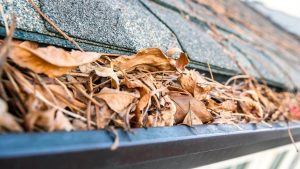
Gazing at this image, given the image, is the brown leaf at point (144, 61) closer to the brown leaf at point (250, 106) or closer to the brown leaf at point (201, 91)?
the brown leaf at point (201, 91)

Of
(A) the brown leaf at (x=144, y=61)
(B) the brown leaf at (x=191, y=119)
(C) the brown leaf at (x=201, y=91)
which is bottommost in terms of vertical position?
(B) the brown leaf at (x=191, y=119)

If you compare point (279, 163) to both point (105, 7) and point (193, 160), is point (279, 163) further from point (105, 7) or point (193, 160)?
point (105, 7)

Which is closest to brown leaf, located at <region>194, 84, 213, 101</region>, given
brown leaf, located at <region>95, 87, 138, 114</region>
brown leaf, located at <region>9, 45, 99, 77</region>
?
brown leaf, located at <region>95, 87, 138, 114</region>

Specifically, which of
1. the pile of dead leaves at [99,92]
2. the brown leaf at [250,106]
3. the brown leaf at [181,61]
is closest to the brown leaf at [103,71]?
the pile of dead leaves at [99,92]

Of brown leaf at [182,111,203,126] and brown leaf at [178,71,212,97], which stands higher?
brown leaf at [178,71,212,97]

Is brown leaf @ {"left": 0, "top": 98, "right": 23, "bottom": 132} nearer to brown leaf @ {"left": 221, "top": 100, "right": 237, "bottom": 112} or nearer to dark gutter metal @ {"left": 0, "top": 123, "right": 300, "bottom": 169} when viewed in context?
dark gutter metal @ {"left": 0, "top": 123, "right": 300, "bottom": 169}

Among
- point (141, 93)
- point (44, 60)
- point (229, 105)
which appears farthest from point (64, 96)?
point (229, 105)
